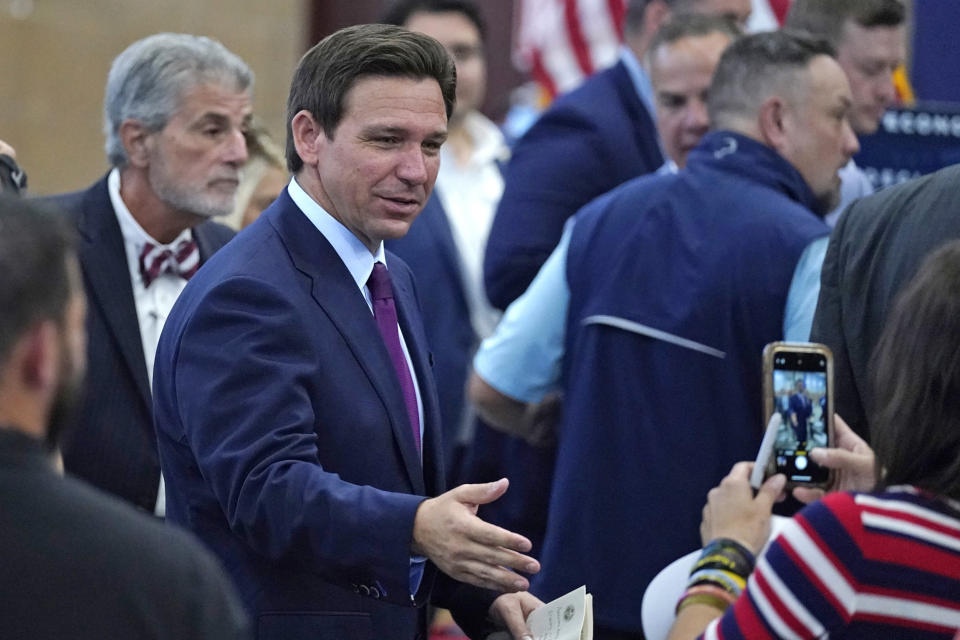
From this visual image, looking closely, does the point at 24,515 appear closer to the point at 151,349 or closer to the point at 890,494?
the point at 890,494

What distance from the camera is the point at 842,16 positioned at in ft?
15.8

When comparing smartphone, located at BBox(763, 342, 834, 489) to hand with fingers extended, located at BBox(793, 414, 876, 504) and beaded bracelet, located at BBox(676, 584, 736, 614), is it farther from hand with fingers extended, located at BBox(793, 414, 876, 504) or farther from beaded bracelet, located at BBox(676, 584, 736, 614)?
beaded bracelet, located at BBox(676, 584, 736, 614)

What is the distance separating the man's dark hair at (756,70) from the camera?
3.64 meters

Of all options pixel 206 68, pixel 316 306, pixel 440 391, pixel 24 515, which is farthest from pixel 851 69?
pixel 24 515

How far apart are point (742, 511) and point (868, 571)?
0.58m

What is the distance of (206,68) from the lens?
375 cm

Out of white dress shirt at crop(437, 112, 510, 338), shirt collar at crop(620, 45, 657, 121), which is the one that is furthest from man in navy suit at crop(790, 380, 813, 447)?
white dress shirt at crop(437, 112, 510, 338)

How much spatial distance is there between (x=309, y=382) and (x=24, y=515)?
2.93 feet

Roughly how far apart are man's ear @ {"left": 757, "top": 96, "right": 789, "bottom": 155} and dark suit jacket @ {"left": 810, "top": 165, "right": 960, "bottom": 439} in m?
0.69

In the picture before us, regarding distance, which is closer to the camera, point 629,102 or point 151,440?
point 151,440

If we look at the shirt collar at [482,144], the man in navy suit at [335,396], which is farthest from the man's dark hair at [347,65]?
the shirt collar at [482,144]

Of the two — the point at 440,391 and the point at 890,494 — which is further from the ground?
the point at 890,494

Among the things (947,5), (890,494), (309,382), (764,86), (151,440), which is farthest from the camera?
(947,5)

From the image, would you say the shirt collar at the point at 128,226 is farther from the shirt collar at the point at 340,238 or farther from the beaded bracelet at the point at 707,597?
the beaded bracelet at the point at 707,597
